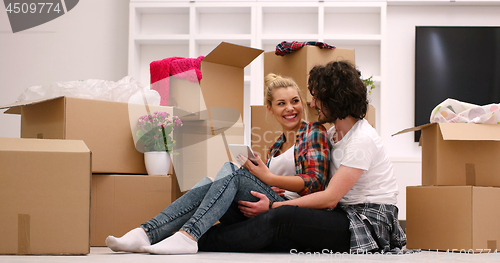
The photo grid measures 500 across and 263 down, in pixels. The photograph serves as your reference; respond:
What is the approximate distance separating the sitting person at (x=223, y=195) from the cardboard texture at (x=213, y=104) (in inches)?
20.8

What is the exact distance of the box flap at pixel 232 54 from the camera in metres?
1.94

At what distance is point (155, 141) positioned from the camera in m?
1.74

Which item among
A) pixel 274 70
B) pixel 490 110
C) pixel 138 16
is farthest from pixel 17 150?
pixel 138 16

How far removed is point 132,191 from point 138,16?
180 centimetres

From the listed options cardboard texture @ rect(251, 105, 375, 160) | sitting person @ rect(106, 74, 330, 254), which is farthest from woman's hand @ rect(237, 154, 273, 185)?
cardboard texture @ rect(251, 105, 375, 160)

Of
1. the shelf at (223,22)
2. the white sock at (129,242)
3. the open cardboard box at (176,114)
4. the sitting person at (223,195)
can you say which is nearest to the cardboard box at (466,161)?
the sitting person at (223,195)

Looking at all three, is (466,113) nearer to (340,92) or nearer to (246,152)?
(340,92)

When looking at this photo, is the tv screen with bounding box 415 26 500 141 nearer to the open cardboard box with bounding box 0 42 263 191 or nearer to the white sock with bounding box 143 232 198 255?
the open cardboard box with bounding box 0 42 263 191

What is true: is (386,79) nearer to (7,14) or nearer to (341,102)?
(341,102)

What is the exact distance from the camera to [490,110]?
154 cm

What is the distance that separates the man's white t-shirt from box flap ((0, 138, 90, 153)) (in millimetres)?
738

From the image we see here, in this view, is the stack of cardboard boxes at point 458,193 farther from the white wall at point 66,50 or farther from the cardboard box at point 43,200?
the white wall at point 66,50

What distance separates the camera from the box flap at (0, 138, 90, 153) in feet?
3.99

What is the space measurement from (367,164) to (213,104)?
0.92 m
